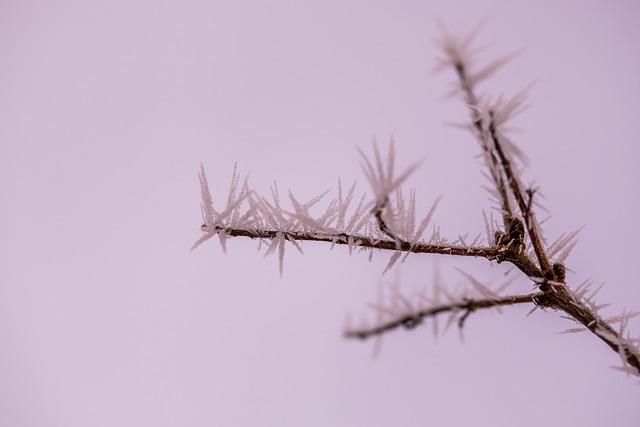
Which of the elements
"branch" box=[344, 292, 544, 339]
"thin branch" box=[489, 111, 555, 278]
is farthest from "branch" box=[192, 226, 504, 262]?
"branch" box=[344, 292, 544, 339]

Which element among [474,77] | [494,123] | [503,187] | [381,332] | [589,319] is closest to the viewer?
[381,332]

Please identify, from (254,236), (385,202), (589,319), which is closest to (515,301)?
(589,319)

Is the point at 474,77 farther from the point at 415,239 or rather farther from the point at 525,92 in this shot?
the point at 415,239

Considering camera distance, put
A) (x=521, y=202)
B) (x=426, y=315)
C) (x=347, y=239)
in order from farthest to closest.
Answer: (x=347, y=239) → (x=521, y=202) → (x=426, y=315)

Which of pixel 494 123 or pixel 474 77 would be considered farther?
pixel 494 123

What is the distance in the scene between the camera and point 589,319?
1.93 m

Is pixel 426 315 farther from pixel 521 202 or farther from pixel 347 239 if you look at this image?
pixel 347 239

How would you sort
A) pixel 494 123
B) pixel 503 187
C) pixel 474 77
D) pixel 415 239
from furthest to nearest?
pixel 415 239 → pixel 503 187 → pixel 494 123 → pixel 474 77

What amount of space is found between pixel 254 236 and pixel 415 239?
2.51 ft

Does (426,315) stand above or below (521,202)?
below

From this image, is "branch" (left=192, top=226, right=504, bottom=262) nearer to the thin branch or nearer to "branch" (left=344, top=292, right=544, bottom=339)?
the thin branch

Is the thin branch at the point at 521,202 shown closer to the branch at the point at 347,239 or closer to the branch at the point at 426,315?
the branch at the point at 347,239

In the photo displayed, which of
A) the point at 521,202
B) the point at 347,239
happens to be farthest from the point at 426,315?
the point at 347,239

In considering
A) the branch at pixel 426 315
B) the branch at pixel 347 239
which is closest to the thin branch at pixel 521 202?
the branch at pixel 347 239
